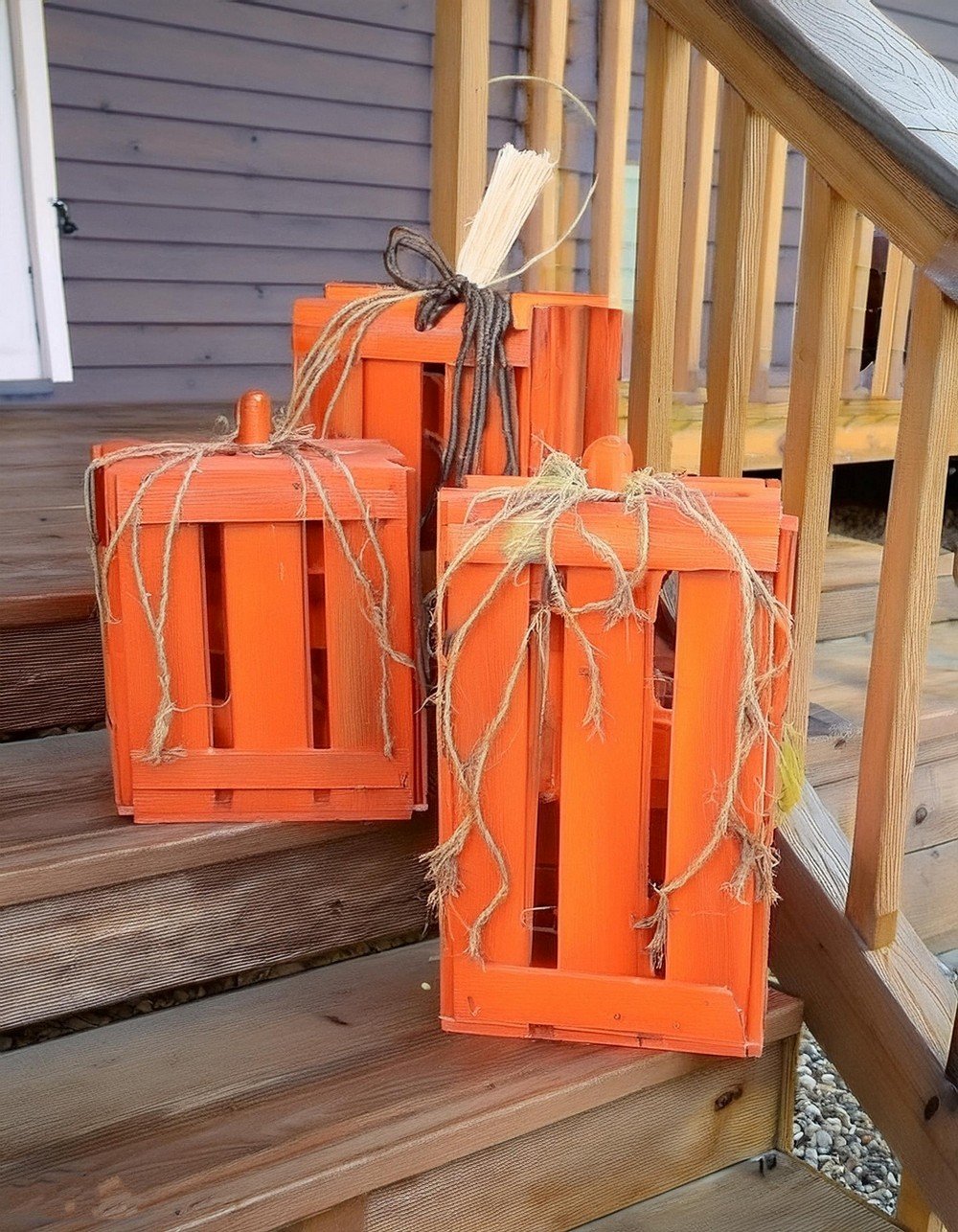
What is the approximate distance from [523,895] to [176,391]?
2680 millimetres

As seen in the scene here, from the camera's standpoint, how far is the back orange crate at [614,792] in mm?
843

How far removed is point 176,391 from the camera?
325 centimetres

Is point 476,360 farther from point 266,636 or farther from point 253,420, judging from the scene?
point 266,636

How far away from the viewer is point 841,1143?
161 centimetres

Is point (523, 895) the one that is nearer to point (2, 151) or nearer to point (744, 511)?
point (744, 511)

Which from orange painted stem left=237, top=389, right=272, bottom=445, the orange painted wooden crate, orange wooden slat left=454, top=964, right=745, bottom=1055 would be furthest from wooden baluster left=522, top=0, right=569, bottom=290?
orange wooden slat left=454, top=964, right=745, bottom=1055

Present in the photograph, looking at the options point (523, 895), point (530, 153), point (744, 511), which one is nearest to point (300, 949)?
Answer: point (523, 895)

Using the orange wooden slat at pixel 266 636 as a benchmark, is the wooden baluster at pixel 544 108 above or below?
above

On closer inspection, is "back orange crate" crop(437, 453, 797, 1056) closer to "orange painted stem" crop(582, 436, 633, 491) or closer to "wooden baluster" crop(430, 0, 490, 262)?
"orange painted stem" crop(582, 436, 633, 491)

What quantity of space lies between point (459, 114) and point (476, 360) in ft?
1.03

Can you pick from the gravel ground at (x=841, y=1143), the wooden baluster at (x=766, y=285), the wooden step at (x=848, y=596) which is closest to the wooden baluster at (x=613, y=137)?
the wooden baluster at (x=766, y=285)

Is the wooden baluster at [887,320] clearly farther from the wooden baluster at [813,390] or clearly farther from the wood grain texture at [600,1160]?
the wood grain texture at [600,1160]

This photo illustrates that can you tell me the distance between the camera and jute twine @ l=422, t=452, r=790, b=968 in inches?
32.7

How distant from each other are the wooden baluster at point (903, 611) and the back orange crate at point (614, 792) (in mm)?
150
